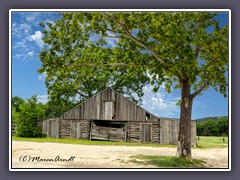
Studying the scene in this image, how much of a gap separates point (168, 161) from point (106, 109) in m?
3.62

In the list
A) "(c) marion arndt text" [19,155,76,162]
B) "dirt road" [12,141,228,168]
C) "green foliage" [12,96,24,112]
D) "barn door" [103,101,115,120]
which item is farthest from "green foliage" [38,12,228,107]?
"barn door" [103,101,115,120]

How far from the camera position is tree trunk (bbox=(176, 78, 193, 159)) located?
778 centimetres

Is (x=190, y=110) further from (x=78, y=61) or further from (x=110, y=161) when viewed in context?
(x=78, y=61)

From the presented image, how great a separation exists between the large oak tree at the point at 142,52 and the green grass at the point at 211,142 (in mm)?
365

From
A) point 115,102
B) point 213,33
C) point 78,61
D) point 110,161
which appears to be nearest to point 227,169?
point 110,161

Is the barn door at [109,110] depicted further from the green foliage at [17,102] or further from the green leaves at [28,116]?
the green foliage at [17,102]

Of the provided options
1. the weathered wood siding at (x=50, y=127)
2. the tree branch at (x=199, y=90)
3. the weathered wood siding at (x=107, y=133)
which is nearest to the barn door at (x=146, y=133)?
the weathered wood siding at (x=107, y=133)

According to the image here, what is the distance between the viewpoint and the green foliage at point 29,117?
23.8ft

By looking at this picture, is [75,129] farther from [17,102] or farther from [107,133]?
[17,102]

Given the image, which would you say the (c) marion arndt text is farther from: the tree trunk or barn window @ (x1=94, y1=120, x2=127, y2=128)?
barn window @ (x1=94, y1=120, x2=127, y2=128)

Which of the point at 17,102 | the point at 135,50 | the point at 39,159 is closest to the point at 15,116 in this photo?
the point at 17,102

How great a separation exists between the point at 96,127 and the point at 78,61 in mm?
2932

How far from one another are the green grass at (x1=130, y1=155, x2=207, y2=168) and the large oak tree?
0.30 meters
